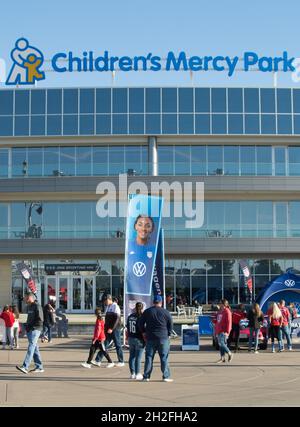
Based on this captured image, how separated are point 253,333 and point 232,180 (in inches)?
1043

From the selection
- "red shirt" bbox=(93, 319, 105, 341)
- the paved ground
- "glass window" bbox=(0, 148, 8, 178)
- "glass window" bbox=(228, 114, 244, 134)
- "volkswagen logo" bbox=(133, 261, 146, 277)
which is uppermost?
"glass window" bbox=(228, 114, 244, 134)

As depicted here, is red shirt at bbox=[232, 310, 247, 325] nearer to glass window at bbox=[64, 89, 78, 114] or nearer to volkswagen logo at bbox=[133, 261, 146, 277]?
volkswagen logo at bbox=[133, 261, 146, 277]

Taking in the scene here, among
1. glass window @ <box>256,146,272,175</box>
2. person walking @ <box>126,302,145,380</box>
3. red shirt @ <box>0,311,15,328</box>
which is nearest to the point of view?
person walking @ <box>126,302,145,380</box>

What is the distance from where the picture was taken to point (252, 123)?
160 feet

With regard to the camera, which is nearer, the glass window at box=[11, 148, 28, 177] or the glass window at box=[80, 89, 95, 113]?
the glass window at box=[80, 89, 95, 113]

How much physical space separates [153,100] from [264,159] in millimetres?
8914

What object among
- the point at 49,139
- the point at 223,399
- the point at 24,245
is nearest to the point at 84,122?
the point at 49,139

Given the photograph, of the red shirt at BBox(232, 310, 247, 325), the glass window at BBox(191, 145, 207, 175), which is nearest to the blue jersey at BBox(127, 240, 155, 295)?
the red shirt at BBox(232, 310, 247, 325)

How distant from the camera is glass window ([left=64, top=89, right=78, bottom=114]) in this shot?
48.7m

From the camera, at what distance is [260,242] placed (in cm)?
4859

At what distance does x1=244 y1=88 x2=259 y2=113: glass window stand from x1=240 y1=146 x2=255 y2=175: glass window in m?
2.82

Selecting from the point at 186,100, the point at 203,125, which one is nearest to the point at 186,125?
the point at 203,125
